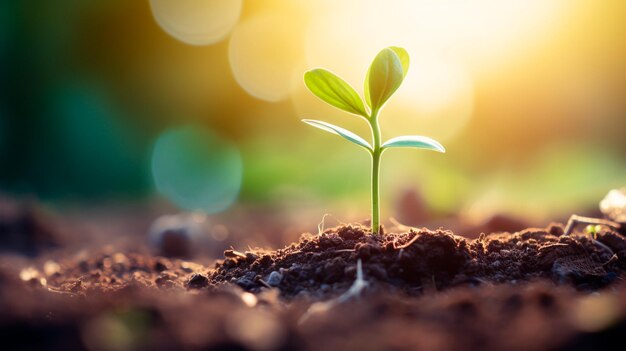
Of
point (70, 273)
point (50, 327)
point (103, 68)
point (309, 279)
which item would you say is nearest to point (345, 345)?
point (50, 327)

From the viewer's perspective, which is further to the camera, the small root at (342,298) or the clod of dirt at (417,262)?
the clod of dirt at (417,262)

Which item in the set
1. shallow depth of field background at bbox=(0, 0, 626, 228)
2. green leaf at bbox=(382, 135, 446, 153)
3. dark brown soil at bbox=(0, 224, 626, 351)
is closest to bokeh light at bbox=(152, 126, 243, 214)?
shallow depth of field background at bbox=(0, 0, 626, 228)

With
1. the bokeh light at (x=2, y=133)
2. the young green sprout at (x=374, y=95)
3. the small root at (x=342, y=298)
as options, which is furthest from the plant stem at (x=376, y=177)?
the bokeh light at (x=2, y=133)

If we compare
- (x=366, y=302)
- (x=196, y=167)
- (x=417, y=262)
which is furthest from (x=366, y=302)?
(x=196, y=167)

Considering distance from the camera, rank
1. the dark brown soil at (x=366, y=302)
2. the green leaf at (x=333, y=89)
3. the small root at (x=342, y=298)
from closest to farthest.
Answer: the dark brown soil at (x=366, y=302) < the small root at (x=342, y=298) < the green leaf at (x=333, y=89)

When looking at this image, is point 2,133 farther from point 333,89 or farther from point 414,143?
point 414,143

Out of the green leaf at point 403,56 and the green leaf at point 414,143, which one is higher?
the green leaf at point 403,56

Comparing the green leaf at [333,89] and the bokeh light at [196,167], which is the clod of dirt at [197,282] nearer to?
the green leaf at [333,89]

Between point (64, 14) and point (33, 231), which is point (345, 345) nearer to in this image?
point (33, 231)

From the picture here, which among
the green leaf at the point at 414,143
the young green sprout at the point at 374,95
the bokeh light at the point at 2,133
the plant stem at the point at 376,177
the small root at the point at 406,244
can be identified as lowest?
the small root at the point at 406,244
